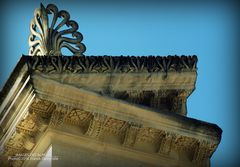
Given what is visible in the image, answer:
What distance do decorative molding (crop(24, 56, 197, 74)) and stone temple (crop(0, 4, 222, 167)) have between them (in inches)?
0.7

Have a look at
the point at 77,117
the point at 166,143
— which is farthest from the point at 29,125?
the point at 166,143

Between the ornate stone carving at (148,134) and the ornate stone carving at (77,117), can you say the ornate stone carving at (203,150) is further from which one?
the ornate stone carving at (77,117)

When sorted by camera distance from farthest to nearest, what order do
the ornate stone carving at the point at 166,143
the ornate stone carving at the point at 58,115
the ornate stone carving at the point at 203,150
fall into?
the ornate stone carving at the point at 203,150 < the ornate stone carving at the point at 166,143 < the ornate stone carving at the point at 58,115

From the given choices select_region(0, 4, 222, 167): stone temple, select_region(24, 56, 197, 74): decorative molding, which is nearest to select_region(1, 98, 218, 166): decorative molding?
select_region(0, 4, 222, 167): stone temple

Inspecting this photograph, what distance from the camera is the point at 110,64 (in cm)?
2323

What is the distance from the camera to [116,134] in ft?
75.5

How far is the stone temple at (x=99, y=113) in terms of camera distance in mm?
22281

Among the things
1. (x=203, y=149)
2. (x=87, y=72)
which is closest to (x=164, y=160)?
(x=203, y=149)

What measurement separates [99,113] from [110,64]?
1173 millimetres

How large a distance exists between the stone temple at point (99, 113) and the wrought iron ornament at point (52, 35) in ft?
0.10

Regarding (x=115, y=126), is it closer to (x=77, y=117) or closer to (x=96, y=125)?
(x=96, y=125)

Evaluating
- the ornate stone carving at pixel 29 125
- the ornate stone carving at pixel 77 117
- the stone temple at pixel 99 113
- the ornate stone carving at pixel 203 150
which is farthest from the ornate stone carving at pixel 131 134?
the ornate stone carving at pixel 29 125

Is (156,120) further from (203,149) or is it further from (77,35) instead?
(77,35)

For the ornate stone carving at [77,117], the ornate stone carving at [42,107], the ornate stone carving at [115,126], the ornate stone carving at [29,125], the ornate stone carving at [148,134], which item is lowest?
the ornate stone carving at [29,125]
